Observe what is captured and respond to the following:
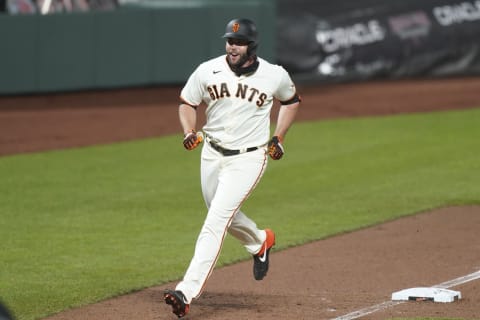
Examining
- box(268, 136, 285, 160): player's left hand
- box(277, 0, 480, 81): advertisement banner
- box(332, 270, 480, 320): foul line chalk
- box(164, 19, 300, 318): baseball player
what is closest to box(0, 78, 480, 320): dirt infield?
box(332, 270, 480, 320): foul line chalk

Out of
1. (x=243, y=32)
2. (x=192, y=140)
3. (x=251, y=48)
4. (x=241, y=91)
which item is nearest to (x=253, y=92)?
(x=241, y=91)

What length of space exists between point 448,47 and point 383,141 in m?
8.51

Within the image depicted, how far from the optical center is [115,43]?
23.1 meters

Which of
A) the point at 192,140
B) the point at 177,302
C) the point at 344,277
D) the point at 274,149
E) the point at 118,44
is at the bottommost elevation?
the point at 118,44

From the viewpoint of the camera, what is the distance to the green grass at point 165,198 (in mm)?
9672

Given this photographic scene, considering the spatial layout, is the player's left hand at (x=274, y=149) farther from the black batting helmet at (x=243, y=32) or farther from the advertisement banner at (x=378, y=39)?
the advertisement banner at (x=378, y=39)

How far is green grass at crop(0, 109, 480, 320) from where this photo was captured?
9.67 m

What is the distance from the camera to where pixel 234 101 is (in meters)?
8.17

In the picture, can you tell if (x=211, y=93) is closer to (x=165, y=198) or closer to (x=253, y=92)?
(x=253, y=92)

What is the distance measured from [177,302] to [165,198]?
5885 mm

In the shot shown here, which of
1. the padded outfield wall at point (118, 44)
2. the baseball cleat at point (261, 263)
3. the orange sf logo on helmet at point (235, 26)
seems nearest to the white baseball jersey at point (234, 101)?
the orange sf logo on helmet at point (235, 26)

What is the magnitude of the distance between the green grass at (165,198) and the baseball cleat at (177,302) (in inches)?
41.7

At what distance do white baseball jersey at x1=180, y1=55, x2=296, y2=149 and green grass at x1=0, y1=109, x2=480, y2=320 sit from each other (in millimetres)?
1610

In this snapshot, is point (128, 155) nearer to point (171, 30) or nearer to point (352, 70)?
point (171, 30)
